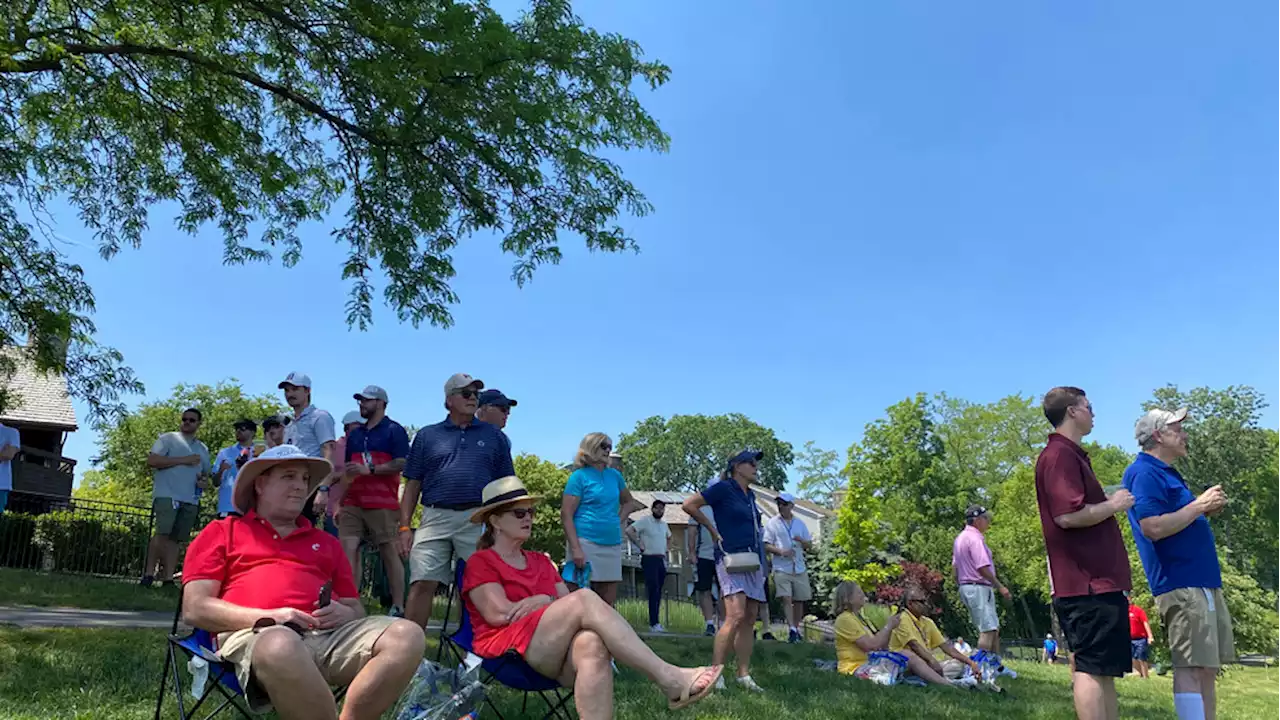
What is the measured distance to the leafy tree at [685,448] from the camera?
8444cm

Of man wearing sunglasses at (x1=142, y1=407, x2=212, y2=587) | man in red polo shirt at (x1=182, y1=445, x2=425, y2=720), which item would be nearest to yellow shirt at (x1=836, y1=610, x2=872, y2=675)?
man in red polo shirt at (x1=182, y1=445, x2=425, y2=720)

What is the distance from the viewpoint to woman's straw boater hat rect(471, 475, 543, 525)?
3974 mm

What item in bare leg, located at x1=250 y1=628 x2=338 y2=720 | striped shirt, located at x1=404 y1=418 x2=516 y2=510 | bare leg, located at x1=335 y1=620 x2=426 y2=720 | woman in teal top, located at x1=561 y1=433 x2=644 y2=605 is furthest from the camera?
woman in teal top, located at x1=561 y1=433 x2=644 y2=605

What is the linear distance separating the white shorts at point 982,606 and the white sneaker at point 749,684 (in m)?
3.31

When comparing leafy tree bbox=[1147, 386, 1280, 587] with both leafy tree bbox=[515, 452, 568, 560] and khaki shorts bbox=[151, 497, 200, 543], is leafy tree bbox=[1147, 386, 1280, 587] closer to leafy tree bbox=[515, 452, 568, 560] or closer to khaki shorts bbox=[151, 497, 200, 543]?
leafy tree bbox=[515, 452, 568, 560]

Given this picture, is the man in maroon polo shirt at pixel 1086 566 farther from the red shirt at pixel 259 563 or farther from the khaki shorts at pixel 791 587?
the khaki shorts at pixel 791 587

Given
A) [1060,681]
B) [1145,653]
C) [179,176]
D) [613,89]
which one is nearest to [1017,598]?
[1145,653]

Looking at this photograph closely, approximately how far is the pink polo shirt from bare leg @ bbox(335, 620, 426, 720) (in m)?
6.46

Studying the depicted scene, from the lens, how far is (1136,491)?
4344 mm

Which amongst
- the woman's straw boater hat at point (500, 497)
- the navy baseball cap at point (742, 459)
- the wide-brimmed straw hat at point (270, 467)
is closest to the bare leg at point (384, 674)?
the wide-brimmed straw hat at point (270, 467)

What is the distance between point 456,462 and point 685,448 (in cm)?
8039

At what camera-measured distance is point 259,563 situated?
10.7 feet

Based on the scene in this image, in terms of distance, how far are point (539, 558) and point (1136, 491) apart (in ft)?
10.4

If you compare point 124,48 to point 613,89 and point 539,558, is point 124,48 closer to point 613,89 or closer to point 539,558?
Result: point 613,89
